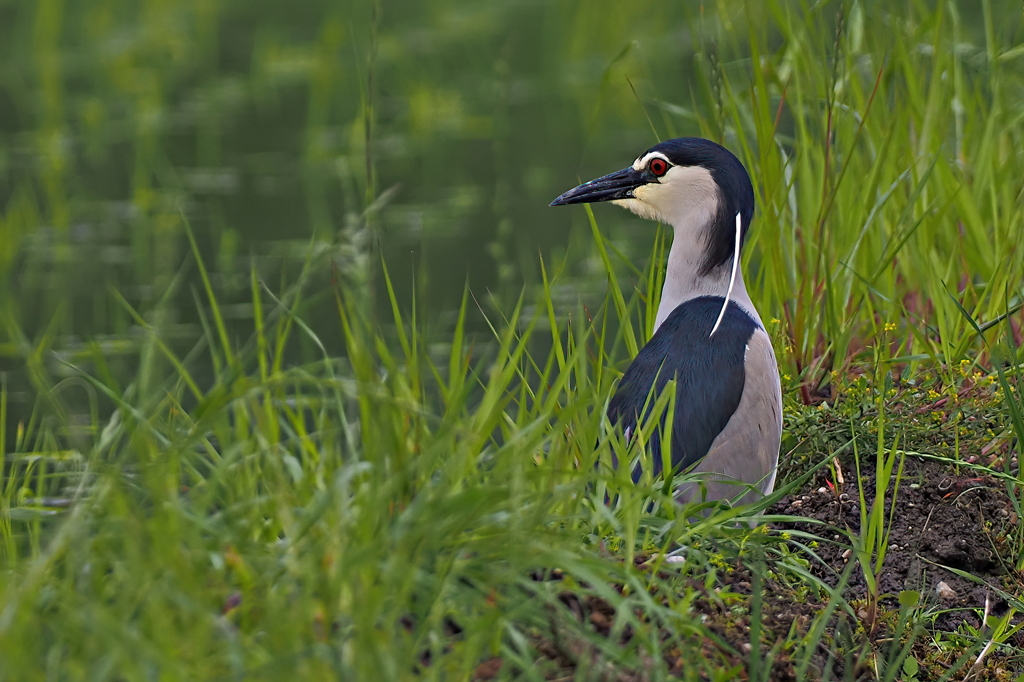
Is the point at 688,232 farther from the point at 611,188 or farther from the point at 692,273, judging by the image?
the point at 611,188

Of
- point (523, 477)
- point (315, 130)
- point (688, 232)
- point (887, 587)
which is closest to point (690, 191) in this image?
point (688, 232)

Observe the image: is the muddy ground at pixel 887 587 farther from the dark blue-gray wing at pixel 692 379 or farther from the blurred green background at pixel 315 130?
the blurred green background at pixel 315 130

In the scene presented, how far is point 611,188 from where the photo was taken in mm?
4051

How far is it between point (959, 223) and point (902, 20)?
1383 millimetres

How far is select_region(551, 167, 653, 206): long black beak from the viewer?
4012 mm

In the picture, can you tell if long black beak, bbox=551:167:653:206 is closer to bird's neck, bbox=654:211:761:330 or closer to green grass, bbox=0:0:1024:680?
bird's neck, bbox=654:211:761:330

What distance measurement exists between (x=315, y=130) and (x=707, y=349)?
5.97 metres

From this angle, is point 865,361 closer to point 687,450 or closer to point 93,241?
point 687,450

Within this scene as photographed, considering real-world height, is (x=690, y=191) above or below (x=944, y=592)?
above

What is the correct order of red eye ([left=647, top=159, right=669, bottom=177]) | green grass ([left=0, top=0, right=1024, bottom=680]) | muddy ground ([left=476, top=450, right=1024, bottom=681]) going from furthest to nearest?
red eye ([left=647, top=159, right=669, bottom=177]) → muddy ground ([left=476, top=450, right=1024, bottom=681]) → green grass ([left=0, top=0, right=1024, bottom=680])

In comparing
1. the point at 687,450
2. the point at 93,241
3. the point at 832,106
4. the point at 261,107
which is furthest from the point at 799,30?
the point at 261,107

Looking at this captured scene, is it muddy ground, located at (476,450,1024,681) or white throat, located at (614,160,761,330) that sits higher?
white throat, located at (614,160,761,330)

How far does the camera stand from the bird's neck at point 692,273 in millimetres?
3746

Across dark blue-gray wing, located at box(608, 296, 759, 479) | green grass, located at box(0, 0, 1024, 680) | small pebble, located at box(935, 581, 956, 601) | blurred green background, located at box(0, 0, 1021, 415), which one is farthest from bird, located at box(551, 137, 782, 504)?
small pebble, located at box(935, 581, 956, 601)
